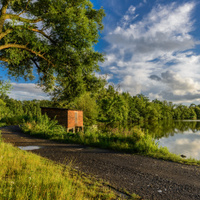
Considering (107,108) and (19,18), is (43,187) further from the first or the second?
(107,108)

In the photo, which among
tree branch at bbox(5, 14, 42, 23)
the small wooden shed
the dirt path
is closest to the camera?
the dirt path

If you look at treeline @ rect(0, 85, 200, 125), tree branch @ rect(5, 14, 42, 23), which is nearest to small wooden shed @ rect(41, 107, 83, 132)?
treeline @ rect(0, 85, 200, 125)

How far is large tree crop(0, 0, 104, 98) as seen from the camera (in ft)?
32.8

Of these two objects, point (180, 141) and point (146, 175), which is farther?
point (180, 141)

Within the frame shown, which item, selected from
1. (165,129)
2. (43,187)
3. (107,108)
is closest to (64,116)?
(43,187)

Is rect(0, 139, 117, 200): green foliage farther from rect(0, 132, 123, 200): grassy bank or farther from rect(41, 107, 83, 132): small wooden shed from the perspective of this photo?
rect(41, 107, 83, 132): small wooden shed

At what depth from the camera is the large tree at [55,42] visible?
9.98 m

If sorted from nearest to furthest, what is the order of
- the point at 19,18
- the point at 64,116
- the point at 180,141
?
the point at 19,18
the point at 64,116
the point at 180,141

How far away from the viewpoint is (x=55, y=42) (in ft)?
38.2

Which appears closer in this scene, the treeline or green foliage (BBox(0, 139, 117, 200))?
green foliage (BBox(0, 139, 117, 200))

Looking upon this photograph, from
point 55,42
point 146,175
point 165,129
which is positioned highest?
point 55,42

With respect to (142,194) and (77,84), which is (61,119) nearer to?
(77,84)

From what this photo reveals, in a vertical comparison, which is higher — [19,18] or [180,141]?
[19,18]

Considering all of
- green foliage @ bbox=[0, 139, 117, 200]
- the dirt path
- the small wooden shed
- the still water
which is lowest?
the still water
